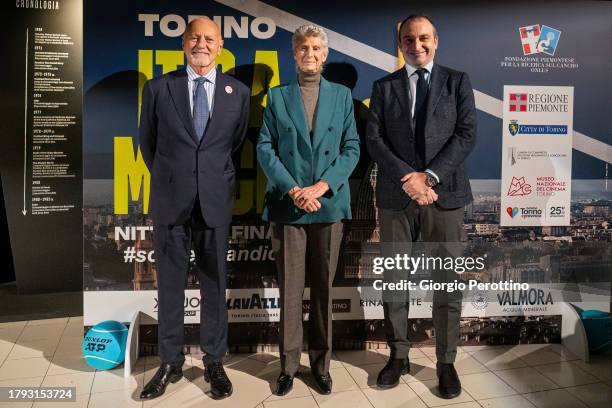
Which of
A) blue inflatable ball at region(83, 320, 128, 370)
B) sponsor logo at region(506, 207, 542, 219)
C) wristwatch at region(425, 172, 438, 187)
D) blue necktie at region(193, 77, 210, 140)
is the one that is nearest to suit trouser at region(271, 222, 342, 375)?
wristwatch at region(425, 172, 438, 187)

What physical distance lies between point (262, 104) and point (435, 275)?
4.72ft

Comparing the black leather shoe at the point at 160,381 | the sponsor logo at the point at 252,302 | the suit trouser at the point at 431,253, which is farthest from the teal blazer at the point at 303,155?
the black leather shoe at the point at 160,381

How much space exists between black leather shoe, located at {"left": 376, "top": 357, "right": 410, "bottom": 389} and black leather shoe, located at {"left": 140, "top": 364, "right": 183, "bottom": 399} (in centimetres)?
110

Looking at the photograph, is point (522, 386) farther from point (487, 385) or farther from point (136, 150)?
point (136, 150)

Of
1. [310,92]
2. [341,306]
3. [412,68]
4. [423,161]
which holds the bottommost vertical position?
[341,306]

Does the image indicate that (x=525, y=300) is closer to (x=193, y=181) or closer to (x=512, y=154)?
(x=512, y=154)

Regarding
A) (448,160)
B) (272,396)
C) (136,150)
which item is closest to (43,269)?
(136,150)

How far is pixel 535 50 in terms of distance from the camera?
132 inches

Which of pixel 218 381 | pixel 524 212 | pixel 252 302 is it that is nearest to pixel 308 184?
pixel 252 302

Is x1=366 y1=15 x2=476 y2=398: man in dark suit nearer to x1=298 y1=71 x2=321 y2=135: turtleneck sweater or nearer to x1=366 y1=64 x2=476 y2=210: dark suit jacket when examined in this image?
x1=366 y1=64 x2=476 y2=210: dark suit jacket

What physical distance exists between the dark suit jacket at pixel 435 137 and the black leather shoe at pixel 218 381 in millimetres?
1244

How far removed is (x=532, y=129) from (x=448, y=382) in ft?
5.52

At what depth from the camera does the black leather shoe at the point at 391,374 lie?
2826mm

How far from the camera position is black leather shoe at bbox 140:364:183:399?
8.80 ft
